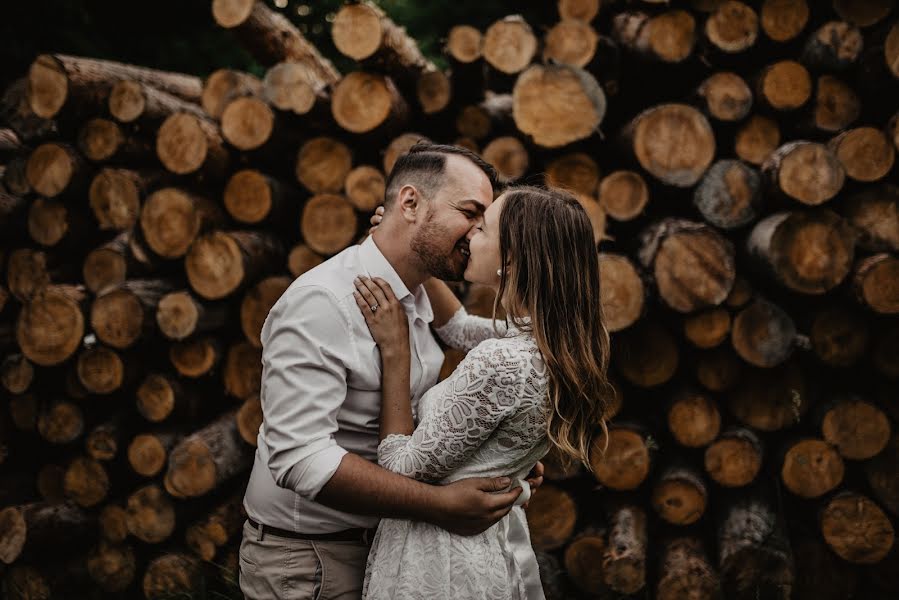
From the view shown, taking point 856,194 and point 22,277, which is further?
point 22,277

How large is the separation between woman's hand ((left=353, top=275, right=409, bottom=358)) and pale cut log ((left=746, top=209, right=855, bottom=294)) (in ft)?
5.48

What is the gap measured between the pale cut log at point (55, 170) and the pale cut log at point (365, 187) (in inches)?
56.2

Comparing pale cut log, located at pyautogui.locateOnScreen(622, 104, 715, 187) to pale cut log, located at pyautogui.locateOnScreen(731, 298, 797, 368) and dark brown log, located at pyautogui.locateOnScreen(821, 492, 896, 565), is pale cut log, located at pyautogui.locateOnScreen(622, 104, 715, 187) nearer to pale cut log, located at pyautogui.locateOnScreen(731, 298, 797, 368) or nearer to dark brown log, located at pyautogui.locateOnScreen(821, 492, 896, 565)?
pale cut log, located at pyautogui.locateOnScreen(731, 298, 797, 368)

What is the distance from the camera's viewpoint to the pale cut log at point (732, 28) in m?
3.06

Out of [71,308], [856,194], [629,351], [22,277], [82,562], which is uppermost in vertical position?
[856,194]

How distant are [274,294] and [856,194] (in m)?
2.62

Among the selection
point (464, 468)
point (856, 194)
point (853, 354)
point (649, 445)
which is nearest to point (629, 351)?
point (649, 445)

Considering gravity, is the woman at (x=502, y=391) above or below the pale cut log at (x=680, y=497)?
above

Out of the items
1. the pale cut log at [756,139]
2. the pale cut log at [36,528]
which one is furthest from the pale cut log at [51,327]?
the pale cut log at [756,139]

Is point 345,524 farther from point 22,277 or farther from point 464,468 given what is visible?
point 22,277

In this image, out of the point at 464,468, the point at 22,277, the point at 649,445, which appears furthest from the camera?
the point at 22,277

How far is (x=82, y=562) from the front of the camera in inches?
129

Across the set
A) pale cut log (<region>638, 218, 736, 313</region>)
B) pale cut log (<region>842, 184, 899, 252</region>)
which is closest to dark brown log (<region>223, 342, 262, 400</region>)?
pale cut log (<region>638, 218, 736, 313</region>)

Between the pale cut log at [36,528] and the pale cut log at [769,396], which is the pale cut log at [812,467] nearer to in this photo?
the pale cut log at [769,396]
